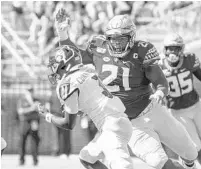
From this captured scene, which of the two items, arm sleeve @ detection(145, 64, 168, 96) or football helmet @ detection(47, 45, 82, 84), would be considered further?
arm sleeve @ detection(145, 64, 168, 96)

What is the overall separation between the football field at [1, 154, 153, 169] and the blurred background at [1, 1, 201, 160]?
0.50 metres

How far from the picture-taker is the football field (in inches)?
395

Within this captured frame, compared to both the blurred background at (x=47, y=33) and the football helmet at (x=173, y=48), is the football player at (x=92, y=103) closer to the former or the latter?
the football helmet at (x=173, y=48)

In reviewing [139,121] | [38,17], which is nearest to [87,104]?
[139,121]

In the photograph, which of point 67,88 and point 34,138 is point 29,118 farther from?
point 67,88

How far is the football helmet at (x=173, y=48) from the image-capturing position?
24.0 ft

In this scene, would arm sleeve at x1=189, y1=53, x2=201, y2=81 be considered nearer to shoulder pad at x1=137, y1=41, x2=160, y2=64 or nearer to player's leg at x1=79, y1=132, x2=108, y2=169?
shoulder pad at x1=137, y1=41, x2=160, y2=64

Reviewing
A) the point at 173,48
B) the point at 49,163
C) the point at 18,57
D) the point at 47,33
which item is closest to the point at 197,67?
the point at 173,48

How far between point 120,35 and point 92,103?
1000mm

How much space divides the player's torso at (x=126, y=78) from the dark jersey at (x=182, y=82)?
1.18 m

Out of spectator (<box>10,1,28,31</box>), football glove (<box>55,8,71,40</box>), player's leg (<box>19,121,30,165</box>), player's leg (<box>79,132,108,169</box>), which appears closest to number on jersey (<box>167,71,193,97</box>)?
football glove (<box>55,8,71,40</box>)

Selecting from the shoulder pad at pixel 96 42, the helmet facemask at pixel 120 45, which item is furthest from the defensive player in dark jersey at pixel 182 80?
the helmet facemask at pixel 120 45

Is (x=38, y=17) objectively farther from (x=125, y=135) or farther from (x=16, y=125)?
(x=125, y=135)

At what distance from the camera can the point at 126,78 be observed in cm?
611
